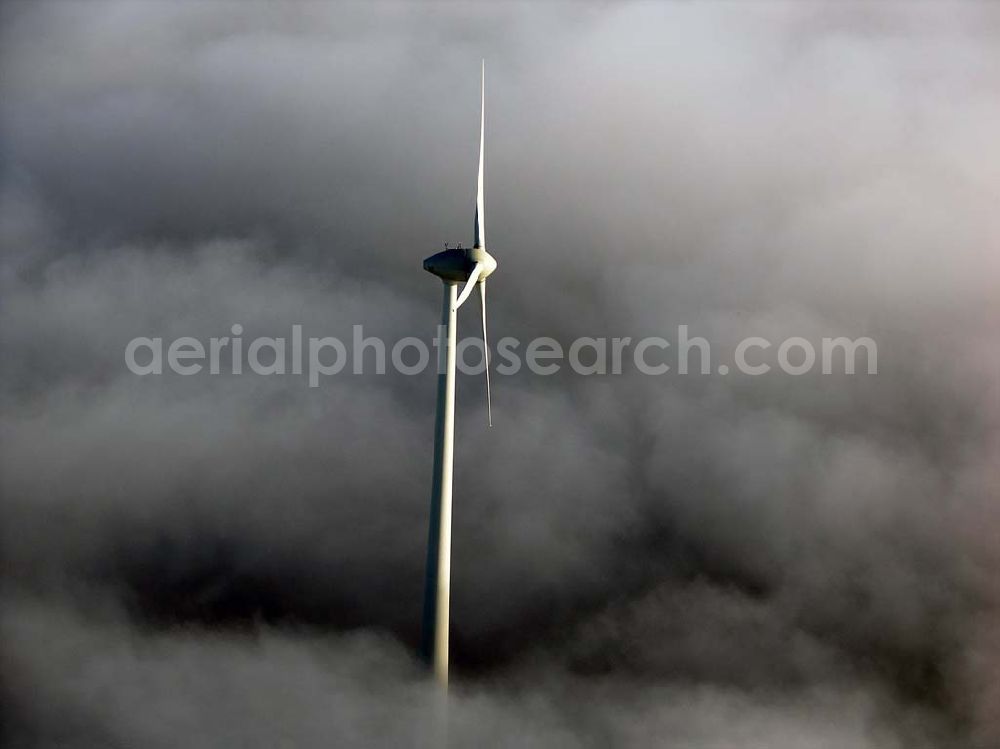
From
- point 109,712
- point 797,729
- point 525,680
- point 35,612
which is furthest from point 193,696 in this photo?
point 797,729

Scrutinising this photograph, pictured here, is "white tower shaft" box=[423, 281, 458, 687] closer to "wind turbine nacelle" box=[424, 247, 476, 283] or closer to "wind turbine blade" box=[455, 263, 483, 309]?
"wind turbine blade" box=[455, 263, 483, 309]

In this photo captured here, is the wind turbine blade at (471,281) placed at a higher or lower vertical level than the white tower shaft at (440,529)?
higher

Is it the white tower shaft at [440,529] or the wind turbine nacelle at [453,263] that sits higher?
the wind turbine nacelle at [453,263]

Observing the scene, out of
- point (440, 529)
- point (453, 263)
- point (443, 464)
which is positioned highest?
point (453, 263)

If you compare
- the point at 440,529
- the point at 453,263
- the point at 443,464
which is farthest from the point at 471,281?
the point at 440,529

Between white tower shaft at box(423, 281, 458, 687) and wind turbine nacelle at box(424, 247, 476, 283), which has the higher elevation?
wind turbine nacelle at box(424, 247, 476, 283)

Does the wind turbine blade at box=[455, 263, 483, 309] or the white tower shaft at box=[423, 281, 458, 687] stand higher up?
the wind turbine blade at box=[455, 263, 483, 309]

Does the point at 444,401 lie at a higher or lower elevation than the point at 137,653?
higher

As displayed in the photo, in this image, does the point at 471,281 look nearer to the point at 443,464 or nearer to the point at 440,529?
the point at 443,464

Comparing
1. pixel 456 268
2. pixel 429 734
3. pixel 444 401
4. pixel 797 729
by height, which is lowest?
pixel 797 729

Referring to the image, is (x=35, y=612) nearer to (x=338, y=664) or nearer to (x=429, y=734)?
(x=338, y=664)

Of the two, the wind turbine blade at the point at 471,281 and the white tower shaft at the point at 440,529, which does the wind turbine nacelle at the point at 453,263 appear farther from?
the white tower shaft at the point at 440,529
